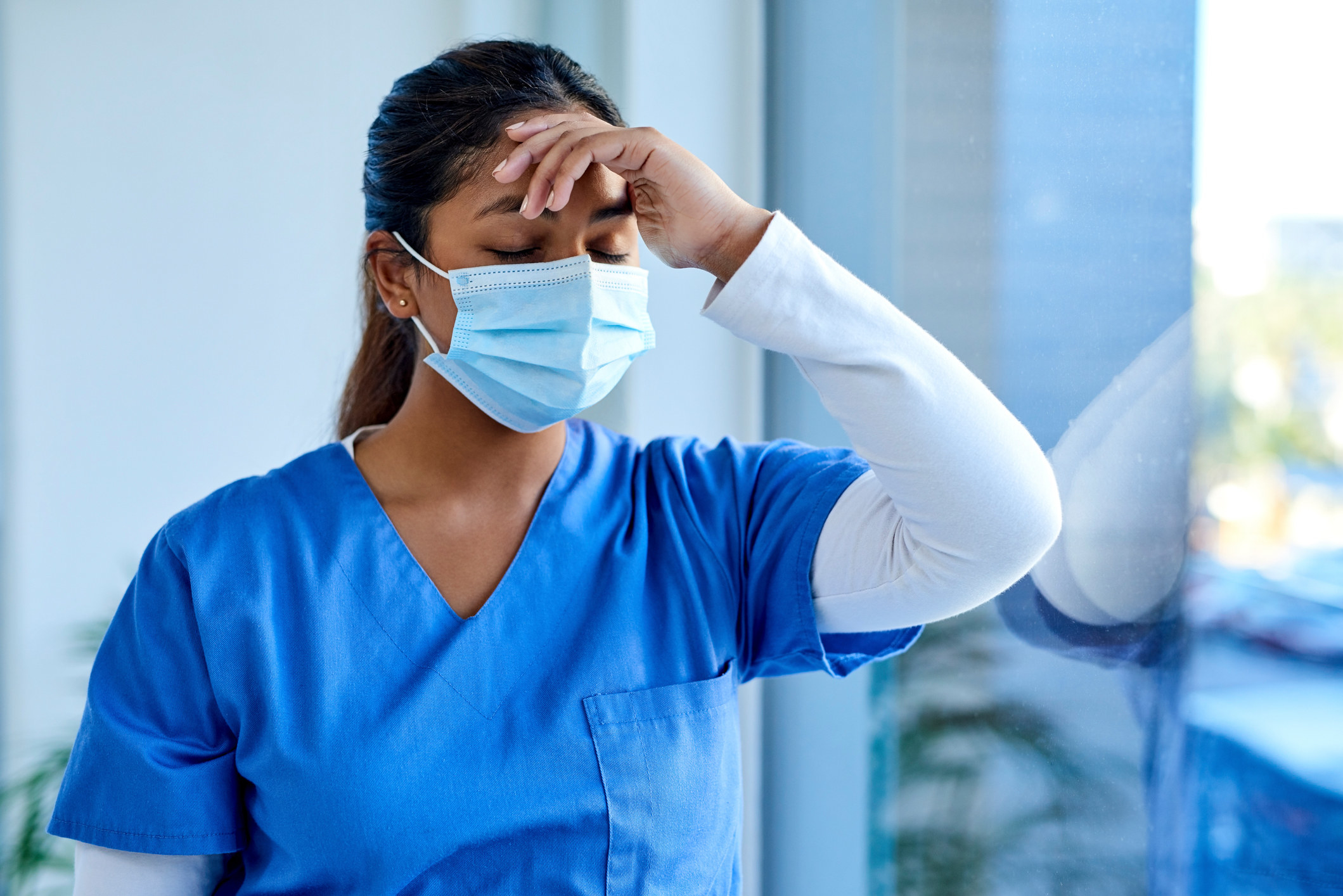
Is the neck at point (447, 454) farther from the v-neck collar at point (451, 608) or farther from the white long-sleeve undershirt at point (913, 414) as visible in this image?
the white long-sleeve undershirt at point (913, 414)

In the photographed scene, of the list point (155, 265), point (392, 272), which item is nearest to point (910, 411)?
point (392, 272)

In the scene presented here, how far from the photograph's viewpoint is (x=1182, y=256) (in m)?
0.85

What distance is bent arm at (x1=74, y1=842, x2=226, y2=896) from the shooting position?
0.94m

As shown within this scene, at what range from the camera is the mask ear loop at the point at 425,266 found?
104cm

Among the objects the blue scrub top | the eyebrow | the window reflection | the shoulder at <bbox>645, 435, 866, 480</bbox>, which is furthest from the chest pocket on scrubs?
the eyebrow

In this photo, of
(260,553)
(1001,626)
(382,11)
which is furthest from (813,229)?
(382,11)

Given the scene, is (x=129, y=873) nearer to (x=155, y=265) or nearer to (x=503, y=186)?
(x=503, y=186)

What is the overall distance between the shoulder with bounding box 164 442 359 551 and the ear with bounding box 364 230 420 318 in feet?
0.58

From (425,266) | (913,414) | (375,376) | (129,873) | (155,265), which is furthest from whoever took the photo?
(155,265)

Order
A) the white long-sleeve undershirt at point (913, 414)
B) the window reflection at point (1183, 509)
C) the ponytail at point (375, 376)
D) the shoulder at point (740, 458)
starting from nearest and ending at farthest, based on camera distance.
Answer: the window reflection at point (1183, 509)
the white long-sleeve undershirt at point (913, 414)
the shoulder at point (740, 458)
the ponytail at point (375, 376)

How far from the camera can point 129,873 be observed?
0.94m

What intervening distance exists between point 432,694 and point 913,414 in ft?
1.76

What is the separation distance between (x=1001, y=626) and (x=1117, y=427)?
1.09 feet

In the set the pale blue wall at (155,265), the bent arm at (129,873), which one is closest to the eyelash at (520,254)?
the bent arm at (129,873)
